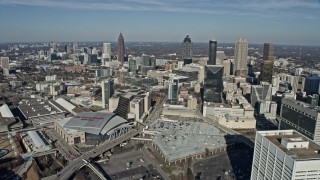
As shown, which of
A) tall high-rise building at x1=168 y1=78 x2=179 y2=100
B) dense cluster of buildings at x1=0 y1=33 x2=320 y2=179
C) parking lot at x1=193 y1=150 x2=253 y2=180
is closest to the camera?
dense cluster of buildings at x1=0 y1=33 x2=320 y2=179

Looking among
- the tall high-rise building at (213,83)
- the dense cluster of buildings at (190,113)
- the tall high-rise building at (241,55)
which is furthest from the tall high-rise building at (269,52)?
the tall high-rise building at (213,83)

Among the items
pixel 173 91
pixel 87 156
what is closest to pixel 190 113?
pixel 173 91

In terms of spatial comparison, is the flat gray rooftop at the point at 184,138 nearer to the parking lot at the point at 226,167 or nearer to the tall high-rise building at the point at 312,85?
the parking lot at the point at 226,167

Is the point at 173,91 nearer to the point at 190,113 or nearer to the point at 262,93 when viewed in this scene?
the point at 190,113

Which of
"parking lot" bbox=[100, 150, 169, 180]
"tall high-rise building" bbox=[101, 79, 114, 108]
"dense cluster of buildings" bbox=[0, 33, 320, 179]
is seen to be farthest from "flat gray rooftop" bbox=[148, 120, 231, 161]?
"tall high-rise building" bbox=[101, 79, 114, 108]

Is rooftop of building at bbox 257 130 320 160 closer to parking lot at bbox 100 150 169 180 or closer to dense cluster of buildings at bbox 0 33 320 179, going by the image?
dense cluster of buildings at bbox 0 33 320 179
